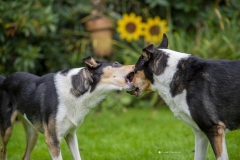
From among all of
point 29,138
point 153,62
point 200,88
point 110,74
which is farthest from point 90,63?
point 29,138

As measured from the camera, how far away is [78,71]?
587cm

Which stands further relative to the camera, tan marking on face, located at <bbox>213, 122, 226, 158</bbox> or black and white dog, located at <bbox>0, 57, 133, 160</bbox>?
black and white dog, located at <bbox>0, 57, 133, 160</bbox>

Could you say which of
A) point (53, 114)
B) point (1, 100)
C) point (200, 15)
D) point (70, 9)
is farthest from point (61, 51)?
point (53, 114)

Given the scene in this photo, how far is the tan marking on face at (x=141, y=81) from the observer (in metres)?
5.64

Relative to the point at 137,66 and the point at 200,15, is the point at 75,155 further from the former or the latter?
the point at 200,15

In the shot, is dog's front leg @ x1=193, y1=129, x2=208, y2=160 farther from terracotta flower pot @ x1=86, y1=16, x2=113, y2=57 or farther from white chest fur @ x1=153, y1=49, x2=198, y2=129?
terracotta flower pot @ x1=86, y1=16, x2=113, y2=57

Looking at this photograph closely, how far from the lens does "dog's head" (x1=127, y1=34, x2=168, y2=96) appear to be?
5523mm

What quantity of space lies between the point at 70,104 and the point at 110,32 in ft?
17.9

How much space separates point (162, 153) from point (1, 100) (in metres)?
2.32

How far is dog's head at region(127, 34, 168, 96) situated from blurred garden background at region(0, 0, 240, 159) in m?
4.08

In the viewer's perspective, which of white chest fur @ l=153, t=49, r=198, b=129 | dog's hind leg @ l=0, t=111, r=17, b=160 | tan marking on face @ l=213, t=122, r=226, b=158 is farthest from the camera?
dog's hind leg @ l=0, t=111, r=17, b=160

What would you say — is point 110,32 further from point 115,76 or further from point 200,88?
point 200,88

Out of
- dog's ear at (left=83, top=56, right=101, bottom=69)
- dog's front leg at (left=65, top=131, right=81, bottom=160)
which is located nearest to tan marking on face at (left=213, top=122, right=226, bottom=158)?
dog's ear at (left=83, top=56, right=101, bottom=69)

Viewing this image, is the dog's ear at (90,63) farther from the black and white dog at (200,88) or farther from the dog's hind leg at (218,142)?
the dog's hind leg at (218,142)
